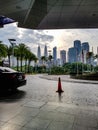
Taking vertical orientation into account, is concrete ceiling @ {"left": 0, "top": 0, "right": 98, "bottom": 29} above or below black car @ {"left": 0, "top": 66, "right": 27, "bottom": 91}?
above

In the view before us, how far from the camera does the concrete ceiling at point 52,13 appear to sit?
34.7 ft

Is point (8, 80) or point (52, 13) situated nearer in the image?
point (8, 80)

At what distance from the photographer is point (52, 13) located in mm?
12508

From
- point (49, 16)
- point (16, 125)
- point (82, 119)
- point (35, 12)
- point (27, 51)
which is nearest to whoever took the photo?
point (16, 125)

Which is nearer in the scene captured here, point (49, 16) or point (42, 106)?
point (42, 106)

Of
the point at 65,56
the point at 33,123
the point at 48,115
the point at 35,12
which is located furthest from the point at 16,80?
the point at 65,56

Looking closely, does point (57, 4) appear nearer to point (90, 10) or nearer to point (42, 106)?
point (90, 10)

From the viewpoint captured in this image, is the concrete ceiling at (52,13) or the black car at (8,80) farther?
the black car at (8,80)

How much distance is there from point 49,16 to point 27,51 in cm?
6204

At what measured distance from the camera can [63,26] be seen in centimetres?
1589

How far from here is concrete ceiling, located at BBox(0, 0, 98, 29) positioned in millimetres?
10572

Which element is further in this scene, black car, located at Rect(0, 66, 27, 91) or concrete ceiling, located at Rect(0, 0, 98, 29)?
black car, located at Rect(0, 66, 27, 91)

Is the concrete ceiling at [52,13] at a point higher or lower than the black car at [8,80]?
higher

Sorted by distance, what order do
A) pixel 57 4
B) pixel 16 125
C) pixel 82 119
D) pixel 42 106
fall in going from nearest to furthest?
pixel 16 125 → pixel 82 119 → pixel 42 106 → pixel 57 4
